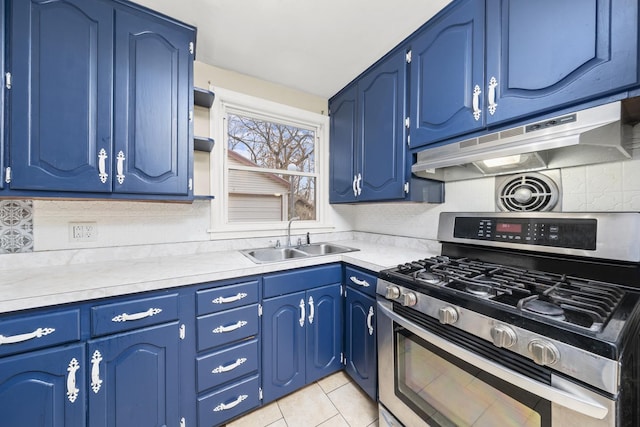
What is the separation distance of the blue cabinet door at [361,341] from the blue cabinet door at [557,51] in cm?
125

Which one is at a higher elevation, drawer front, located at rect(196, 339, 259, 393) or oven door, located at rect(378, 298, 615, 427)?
oven door, located at rect(378, 298, 615, 427)

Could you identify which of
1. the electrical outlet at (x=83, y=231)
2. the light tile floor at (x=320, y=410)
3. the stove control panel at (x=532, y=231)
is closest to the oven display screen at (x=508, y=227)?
the stove control panel at (x=532, y=231)

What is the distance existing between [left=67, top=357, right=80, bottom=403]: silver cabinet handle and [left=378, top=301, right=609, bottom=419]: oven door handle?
143cm

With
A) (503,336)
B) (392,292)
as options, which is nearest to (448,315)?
(503,336)

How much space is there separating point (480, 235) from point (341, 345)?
119cm

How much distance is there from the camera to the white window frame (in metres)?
1.88

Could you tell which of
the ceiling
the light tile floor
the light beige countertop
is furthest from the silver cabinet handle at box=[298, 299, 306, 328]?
the ceiling

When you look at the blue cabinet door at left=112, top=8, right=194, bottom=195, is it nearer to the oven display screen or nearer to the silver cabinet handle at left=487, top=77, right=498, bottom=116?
the silver cabinet handle at left=487, top=77, right=498, bottom=116

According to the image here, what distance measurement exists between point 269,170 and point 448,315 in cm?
181

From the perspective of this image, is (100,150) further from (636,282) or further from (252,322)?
(636,282)

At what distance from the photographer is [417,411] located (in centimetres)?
108

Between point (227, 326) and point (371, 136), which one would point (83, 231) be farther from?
point (371, 136)

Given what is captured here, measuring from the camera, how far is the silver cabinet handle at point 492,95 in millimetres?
1143

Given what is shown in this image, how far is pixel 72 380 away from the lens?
0.99m
